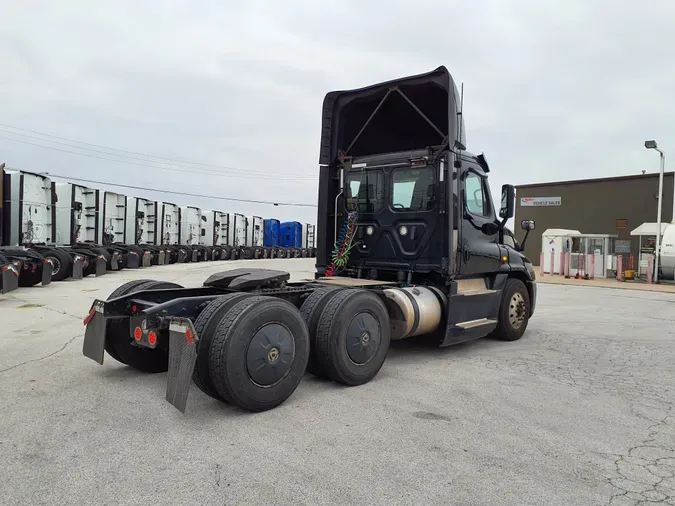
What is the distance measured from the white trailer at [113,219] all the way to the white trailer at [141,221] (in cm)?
68

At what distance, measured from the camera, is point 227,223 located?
3184 centimetres

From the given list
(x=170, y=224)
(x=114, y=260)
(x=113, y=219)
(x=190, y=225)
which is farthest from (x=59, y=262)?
(x=190, y=225)

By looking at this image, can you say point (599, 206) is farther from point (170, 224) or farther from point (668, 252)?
point (170, 224)

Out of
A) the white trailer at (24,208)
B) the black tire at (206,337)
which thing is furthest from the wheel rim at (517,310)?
the white trailer at (24,208)

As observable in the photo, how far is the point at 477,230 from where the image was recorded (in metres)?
6.69

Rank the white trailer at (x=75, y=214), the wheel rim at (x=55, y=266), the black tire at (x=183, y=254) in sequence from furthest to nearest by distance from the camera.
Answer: the black tire at (x=183, y=254), the white trailer at (x=75, y=214), the wheel rim at (x=55, y=266)

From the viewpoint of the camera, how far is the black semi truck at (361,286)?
12.9 ft

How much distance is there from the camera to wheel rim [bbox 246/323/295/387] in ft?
12.8

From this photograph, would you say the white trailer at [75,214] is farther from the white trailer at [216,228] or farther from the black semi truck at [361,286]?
the black semi truck at [361,286]

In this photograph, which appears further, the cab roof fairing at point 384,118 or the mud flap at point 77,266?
the mud flap at point 77,266

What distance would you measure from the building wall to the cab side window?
24269 millimetres

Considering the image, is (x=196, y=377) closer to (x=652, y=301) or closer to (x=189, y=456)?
(x=189, y=456)

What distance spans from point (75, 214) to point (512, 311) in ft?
50.7

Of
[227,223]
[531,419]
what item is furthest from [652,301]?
[227,223]
